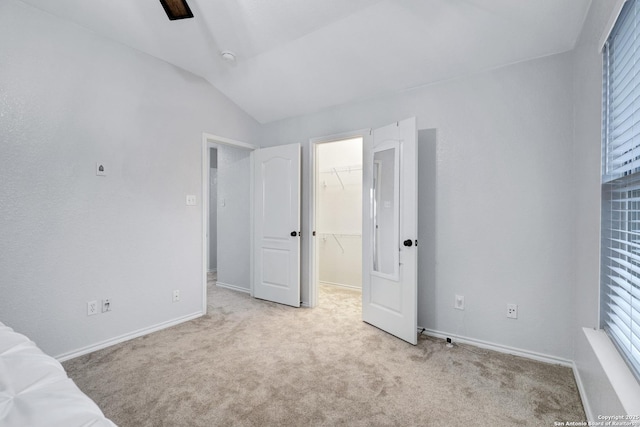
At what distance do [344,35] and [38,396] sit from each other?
110 inches

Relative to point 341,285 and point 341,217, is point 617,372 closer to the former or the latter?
point 341,285

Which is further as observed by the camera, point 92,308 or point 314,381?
point 92,308

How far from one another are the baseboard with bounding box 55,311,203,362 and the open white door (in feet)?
6.33

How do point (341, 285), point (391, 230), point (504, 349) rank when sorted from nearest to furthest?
point (504, 349)
point (391, 230)
point (341, 285)

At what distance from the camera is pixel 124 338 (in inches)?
104

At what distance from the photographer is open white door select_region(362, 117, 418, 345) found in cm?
259

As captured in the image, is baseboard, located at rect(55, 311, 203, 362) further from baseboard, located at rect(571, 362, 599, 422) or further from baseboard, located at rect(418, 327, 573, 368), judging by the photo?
baseboard, located at rect(571, 362, 599, 422)

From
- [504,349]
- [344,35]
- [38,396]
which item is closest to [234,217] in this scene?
[344,35]

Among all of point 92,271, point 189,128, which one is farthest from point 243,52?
point 92,271

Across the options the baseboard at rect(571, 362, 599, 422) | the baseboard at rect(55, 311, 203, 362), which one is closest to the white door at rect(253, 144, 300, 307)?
the baseboard at rect(55, 311, 203, 362)

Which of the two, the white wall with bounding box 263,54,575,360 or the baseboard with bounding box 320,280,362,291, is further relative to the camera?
the baseboard with bounding box 320,280,362,291

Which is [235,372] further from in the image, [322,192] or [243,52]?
[322,192]

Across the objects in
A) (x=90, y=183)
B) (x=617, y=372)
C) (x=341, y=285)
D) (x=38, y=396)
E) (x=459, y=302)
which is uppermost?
(x=90, y=183)

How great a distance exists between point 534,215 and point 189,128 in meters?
3.38
